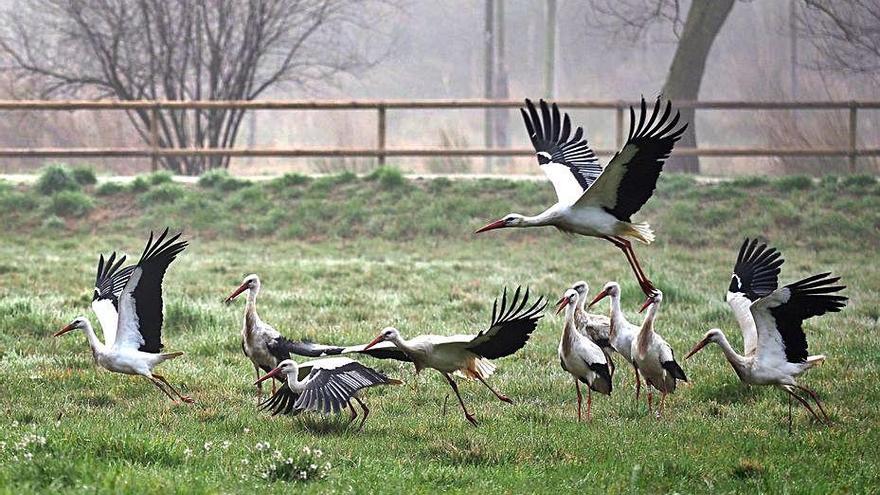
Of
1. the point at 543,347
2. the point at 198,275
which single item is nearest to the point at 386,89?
the point at 198,275

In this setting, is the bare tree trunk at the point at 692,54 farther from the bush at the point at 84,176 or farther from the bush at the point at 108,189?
the bush at the point at 84,176

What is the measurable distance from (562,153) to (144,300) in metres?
3.31

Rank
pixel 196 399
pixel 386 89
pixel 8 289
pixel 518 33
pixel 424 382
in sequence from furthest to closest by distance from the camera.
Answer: pixel 518 33
pixel 386 89
pixel 8 289
pixel 424 382
pixel 196 399

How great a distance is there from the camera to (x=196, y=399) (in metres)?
8.82

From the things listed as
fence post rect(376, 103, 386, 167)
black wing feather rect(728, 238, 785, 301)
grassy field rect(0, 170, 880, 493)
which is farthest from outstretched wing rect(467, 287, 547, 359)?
fence post rect(376, 103, 386, 167)

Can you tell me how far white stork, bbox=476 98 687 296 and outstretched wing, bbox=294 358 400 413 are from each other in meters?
1.23

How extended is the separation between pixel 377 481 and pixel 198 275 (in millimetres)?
9716

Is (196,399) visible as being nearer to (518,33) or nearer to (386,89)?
(386,89)

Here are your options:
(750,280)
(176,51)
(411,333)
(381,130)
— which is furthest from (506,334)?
Answer: (176,51)

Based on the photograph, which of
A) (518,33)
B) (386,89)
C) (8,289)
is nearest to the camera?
(8,289)

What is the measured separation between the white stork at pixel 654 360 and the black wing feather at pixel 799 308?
30.1 inches

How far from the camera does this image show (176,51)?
27922 mm

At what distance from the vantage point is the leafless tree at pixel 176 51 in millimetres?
26875

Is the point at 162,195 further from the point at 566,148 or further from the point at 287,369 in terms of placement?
the point at 287,369
